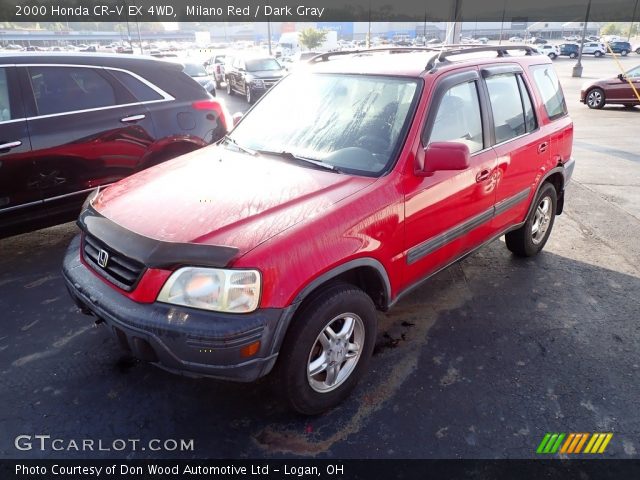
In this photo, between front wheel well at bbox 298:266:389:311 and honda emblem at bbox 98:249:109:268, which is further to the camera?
front wheel well at bbox 298:266:389:311

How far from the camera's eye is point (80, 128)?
4387mm

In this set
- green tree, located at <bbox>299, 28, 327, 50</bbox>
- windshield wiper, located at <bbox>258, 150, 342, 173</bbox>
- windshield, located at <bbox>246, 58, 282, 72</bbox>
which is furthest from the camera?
green tree, located at <bbox>299, 28, 327, 50</bbox>

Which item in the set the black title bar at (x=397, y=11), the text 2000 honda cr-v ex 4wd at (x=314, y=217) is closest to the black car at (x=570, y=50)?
the black title bar at (x=397, y=11)

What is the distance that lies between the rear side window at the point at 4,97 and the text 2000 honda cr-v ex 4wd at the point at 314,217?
178cm

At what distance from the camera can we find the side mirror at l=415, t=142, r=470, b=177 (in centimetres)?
276

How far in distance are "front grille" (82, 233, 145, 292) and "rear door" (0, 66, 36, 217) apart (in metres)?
1.89

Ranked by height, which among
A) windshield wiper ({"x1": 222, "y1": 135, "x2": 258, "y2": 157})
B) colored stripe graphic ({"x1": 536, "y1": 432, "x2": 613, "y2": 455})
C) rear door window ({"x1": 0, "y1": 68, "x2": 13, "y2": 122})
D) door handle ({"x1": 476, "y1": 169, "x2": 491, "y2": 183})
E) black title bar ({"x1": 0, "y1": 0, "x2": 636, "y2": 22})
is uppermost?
black title bar ({"x1": 0, "y1": 0, "x2": 636, "y2": 22})

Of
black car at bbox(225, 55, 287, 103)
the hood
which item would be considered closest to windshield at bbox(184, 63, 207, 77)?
black car at bbox(225, 55, 287, 103)

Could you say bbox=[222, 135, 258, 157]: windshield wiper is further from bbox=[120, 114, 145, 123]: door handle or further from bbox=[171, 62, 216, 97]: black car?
bbox=[171, 62, 216, 97]: black car

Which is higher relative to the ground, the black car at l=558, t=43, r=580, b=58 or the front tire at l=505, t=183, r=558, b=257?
the black car at l=558, t=43, r=580, b=58

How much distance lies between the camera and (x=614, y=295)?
405 centimetres

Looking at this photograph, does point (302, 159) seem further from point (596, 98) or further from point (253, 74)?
point (596, 98)

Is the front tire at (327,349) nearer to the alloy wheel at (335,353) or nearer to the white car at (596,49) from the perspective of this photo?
the alloy wheel at (335,353)

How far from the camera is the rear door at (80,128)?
166 inches
